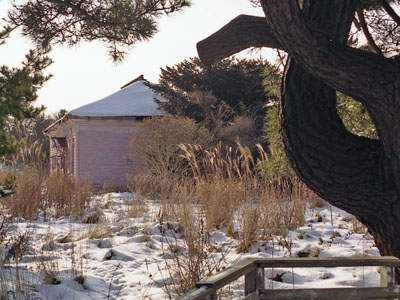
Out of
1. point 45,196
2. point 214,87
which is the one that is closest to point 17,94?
point 45,196

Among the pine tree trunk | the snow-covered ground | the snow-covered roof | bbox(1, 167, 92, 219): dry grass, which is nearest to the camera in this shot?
the pine tree trunk

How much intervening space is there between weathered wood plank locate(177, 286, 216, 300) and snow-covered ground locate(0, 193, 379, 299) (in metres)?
Answer: 1.26

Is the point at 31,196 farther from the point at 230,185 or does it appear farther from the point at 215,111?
the point at 215,111

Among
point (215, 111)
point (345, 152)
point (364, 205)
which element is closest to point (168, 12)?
point (345, 152)

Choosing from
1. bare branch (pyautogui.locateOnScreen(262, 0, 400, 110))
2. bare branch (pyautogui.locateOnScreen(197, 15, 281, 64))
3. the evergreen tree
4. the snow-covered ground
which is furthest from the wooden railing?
the evergreen tree

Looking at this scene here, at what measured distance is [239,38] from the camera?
345 cm

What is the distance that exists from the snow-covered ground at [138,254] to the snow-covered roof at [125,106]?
9.47 m

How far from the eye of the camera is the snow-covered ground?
376cm

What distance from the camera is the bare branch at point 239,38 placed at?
342 cm

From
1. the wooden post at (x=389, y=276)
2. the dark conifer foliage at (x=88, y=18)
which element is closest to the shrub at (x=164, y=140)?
the dark conifer foliage at (x=88, y=18)

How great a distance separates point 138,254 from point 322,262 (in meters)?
2.87

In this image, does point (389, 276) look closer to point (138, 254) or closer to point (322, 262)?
point (322, 262)

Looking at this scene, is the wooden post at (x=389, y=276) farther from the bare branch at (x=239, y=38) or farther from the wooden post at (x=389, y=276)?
the bare branch at (x=239, y=38)

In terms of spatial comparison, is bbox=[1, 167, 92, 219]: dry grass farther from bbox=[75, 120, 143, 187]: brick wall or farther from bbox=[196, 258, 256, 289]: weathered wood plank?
bbox=[75, 120, 143, 187]: brick wall
